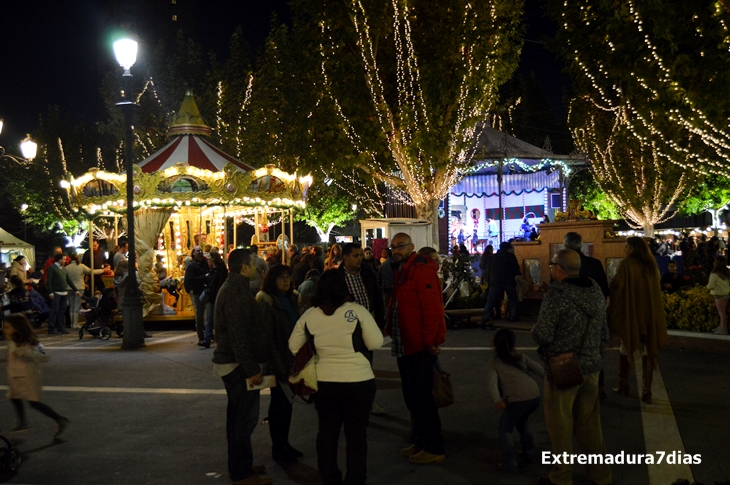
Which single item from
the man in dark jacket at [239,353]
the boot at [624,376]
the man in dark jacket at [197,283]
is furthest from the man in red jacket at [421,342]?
the man in dark jacket at [197,283]

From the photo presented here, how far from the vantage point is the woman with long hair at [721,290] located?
10781 mm

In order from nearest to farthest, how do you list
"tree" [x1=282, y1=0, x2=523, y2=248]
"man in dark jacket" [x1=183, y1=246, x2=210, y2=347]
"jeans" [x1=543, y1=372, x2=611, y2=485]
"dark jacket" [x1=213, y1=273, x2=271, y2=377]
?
"jeans" [x1=543, y1=372, x2=611, y2=485] < "dark jacket" [x1=213, y1=273, x2=271, y2=377] < "man in dark jacket" [x1=183, y1=246, x2=210, y2=347] < "tree" [x1=282, y1=0, x2=523, y2=248]

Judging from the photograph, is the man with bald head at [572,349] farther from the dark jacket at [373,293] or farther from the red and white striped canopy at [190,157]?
the red and white striped canopy at [190,157]

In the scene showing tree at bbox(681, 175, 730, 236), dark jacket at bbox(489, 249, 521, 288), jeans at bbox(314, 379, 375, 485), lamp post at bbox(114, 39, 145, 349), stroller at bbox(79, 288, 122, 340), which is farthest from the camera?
tree at bbox(681, 175, 730, 236)

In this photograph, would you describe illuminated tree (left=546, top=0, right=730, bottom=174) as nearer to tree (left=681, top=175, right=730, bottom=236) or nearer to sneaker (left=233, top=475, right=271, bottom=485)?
sneaker (left=233, top=475, right=271, bottom=485)

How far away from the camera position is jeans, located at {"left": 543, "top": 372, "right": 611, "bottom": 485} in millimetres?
5098

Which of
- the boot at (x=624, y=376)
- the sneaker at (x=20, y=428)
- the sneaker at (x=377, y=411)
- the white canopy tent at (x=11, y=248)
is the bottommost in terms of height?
the sneaker at (x=377, y=411)

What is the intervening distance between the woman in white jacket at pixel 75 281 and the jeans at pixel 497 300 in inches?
375

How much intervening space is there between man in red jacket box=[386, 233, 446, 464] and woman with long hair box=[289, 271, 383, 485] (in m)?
1.18

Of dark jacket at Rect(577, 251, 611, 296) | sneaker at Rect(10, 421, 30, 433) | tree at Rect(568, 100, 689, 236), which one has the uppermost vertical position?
tree at Rect(568, 100, 689, 236)

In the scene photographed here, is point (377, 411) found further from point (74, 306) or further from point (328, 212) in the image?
point (328, 212)

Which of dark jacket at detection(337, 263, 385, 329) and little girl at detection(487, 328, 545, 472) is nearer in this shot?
little girl at detection(487, 328, 545, 472)

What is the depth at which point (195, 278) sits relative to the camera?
533 inches

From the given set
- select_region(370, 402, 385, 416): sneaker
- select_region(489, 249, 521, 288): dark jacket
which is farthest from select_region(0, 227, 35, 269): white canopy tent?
select_region(370, 402, 385, 416): sneaker
